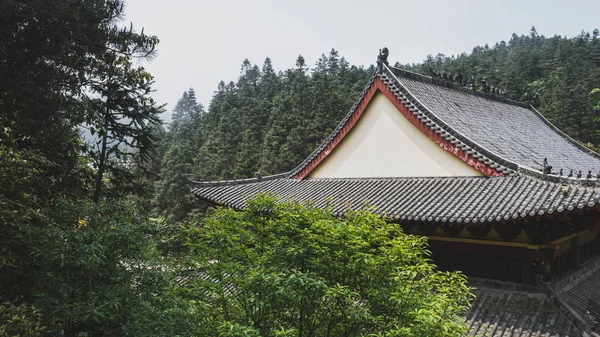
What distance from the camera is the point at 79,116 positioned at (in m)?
5.75

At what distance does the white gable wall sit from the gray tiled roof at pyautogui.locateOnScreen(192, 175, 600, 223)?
256mm

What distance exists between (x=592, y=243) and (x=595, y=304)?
136 inches

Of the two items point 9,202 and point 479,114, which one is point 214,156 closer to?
point 479,114

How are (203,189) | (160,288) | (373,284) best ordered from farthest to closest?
(203,189)
(373,284)
(160,288)

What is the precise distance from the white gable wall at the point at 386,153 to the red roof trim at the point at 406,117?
0.43ft

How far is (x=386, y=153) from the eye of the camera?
35.7 ft

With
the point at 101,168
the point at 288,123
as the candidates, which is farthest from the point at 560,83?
the point at 101,168

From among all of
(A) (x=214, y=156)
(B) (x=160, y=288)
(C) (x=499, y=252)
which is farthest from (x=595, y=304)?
(A) (x=214, y=156)

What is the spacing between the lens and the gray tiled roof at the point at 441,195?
660 cm

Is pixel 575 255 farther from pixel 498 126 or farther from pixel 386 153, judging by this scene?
pixel 498 126

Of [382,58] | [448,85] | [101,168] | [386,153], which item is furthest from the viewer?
[448,85]

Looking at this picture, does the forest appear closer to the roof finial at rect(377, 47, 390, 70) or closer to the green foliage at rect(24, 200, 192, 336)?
the green foliage at rect(24, 200, 192, 336)

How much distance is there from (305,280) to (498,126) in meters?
11.4

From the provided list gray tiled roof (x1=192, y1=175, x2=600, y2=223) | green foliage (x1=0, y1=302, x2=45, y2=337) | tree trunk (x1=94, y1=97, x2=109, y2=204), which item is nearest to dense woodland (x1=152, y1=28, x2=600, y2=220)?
gray tiled roof (x1=192, y1=175, x2=600, y2=223)
